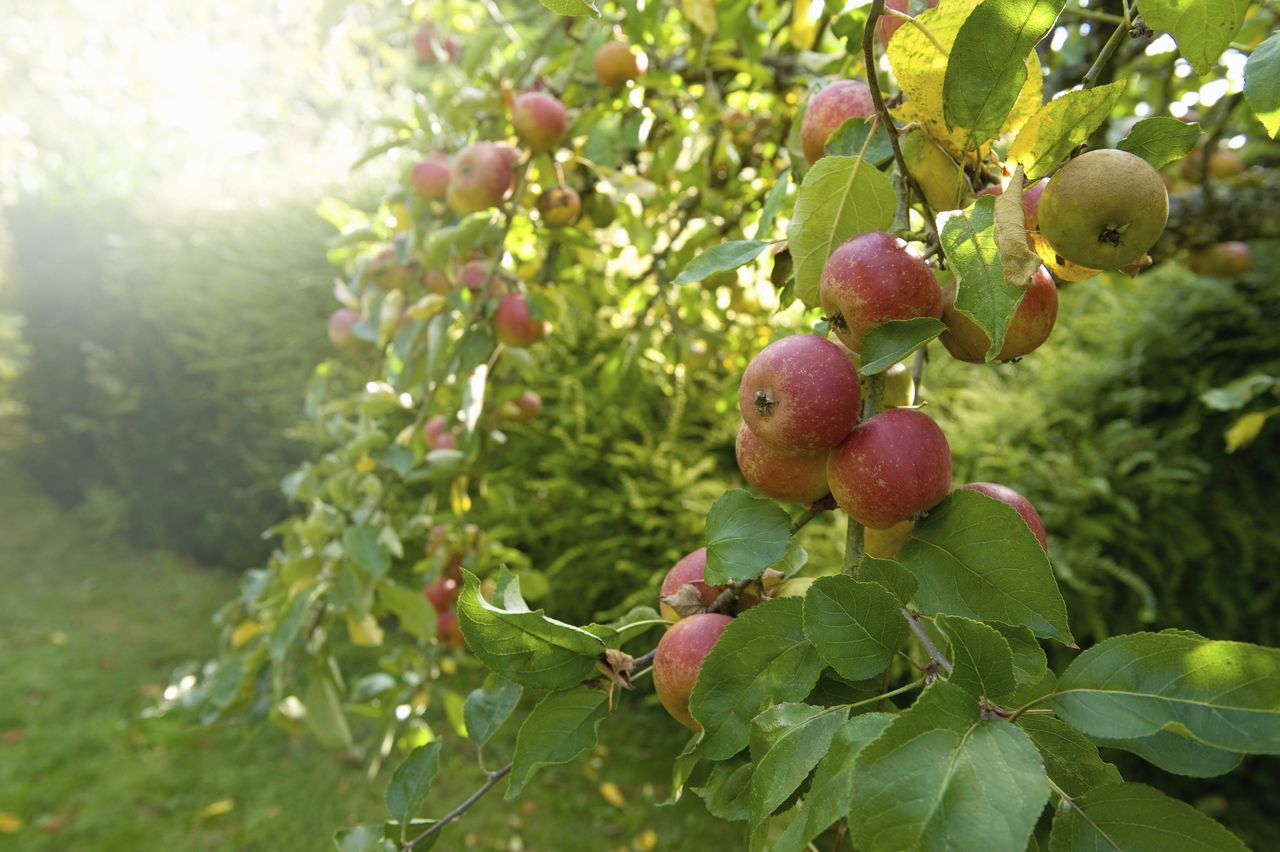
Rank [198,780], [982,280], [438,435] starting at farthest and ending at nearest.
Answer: [198,780] < [438,435] < [982,280]

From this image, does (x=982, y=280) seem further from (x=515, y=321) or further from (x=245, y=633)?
(x=245, y=633)

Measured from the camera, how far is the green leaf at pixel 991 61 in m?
0.51

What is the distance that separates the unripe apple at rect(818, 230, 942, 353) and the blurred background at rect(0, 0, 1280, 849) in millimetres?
1246

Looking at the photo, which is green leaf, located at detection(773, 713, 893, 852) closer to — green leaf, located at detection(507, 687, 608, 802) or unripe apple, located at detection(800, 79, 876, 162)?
green leaf, located at detection(507, 687, 608, 802)

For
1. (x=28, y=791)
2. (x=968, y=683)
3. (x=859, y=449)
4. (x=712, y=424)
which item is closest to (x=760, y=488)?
(x=859, y=449)

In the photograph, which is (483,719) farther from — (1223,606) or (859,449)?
(1223,606)

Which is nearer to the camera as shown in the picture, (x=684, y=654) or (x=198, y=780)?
(x=684, y=654)

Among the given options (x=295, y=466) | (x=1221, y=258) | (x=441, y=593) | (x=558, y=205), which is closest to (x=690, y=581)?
(x=558, y=205)

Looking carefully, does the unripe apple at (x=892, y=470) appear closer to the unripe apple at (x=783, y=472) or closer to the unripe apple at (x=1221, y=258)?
the unripe apple at (x=783, y=472)

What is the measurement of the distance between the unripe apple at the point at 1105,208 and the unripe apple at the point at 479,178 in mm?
911

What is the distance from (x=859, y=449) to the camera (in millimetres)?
567

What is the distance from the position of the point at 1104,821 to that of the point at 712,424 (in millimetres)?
3096

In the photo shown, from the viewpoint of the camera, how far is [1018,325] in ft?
2.00

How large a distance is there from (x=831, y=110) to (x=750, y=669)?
20.4 inches
